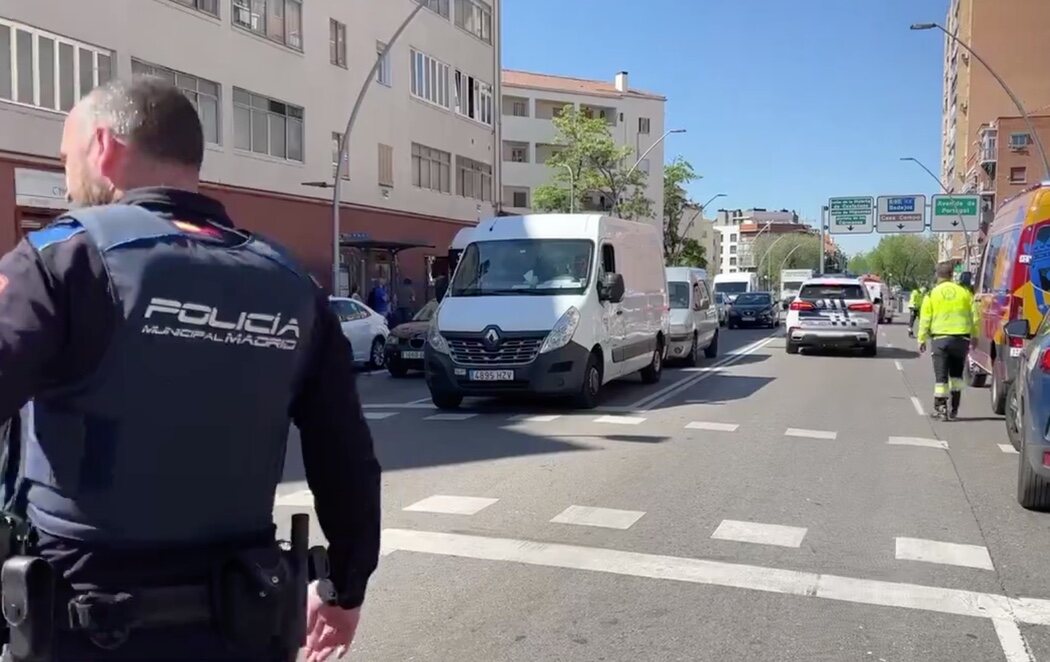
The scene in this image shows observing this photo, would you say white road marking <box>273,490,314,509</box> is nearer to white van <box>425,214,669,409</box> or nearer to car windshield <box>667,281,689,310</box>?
white van <box>425,214,669,409</box>

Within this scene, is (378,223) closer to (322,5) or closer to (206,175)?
(322,5)

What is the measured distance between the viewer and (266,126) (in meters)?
26.4

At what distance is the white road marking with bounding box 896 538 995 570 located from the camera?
6.07 m

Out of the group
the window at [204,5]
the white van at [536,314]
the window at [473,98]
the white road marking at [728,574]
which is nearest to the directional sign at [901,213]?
the window at [473,98]

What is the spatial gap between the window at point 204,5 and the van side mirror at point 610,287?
1456 cm

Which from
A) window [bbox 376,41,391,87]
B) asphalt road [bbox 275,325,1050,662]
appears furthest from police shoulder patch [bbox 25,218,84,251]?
window [bbox 376,41,391,87]

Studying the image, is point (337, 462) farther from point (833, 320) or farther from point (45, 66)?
point (833, 320)

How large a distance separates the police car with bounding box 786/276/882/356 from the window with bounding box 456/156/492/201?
17.8 meters

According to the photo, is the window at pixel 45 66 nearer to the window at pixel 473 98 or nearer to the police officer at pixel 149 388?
the police officer at pixel 149 388

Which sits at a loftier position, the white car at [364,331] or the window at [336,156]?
the window at [336,156]

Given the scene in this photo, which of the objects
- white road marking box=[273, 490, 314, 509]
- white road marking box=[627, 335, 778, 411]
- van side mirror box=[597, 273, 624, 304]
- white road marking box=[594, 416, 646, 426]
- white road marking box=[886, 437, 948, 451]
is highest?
van side mirror box=[597, 273, 624, 304]

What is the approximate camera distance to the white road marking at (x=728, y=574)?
17.2ft

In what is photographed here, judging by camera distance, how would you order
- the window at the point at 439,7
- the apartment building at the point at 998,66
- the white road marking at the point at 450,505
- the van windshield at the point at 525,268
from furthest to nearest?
the apartment building at the point at 998,66, the window at the point at 439,7, the van windshield at the point at 525,268, the white road marking at the point at 450,505

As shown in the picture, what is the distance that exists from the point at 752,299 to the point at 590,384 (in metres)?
28.3
